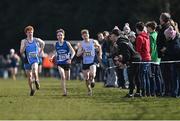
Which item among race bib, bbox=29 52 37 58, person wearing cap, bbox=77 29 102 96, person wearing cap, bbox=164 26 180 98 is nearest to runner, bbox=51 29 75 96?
person wearing cap, bbox=77 29 102 96

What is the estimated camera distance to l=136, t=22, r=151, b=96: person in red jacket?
2306 cm

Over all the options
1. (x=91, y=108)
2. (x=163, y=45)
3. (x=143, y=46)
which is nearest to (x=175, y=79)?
(x=163, y=45)

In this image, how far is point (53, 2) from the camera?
77250 millimetres

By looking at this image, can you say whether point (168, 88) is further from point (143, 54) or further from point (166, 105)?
point (166, 105)

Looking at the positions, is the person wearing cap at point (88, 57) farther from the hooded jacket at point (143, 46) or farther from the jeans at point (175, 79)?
the jeans at point (175, 79)

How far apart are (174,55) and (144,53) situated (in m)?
0.99

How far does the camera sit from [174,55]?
23.1 metres

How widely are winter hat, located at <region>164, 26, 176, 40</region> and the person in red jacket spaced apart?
737 millimetres

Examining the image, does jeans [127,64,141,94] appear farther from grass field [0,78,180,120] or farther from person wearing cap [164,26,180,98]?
person wearing cap [164,26,180,98]

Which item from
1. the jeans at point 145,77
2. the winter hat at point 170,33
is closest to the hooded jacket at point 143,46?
the jeans at point 145,77

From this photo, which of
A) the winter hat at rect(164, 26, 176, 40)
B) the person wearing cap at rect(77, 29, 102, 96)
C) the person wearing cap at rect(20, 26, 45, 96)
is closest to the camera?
the winter hat at rect(164, 26, 176, 40)

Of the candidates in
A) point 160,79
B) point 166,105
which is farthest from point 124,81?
point 166,105

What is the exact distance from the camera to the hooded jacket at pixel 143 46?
23.1m

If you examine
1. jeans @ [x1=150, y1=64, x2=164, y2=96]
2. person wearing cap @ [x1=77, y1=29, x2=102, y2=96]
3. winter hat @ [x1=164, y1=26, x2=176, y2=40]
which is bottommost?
jeans @ [x1=150, y1=64, x2=164, y2=96]
